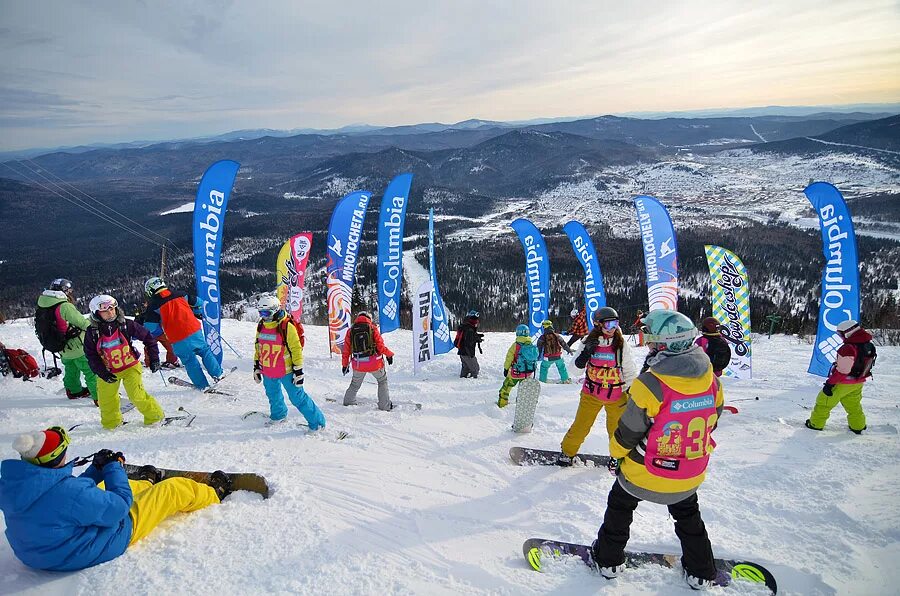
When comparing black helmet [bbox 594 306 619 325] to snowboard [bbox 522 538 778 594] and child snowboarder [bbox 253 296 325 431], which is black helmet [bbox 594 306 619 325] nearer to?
snowboard [bbox 522 538 778 594]

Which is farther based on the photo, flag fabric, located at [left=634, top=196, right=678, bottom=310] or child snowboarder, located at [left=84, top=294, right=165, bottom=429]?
flag fabric, located at [left=634, top=196, right=678, bottom=310]

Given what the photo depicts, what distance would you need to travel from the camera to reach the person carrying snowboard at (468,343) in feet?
29.1

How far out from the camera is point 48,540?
2480 mm

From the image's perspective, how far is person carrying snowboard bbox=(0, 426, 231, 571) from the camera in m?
2.42

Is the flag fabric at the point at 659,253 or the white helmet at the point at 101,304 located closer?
the white helmet at the point at 101,304

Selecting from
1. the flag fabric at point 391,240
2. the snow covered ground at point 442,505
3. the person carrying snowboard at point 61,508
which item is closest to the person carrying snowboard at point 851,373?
the snow covered ground at point 442,505

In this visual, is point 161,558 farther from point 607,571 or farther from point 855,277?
point 855,277

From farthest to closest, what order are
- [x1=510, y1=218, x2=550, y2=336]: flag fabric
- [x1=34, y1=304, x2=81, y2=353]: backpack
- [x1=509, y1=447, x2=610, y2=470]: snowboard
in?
[x1=510, y1=218, x2=550, y2=336]: flag fabric → [x1=34, y1=304, x2=81, y2=353]: backpack → [x1=509, y1=447, x2=610, y2=470]: snowboard

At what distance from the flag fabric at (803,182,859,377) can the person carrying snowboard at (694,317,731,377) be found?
354cm

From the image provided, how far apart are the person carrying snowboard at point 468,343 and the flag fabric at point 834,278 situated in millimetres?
6517

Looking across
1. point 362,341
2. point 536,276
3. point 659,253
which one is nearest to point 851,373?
point 659,253

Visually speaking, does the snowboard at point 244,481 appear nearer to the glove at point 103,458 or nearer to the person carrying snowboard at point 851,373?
the glove at point 103,458

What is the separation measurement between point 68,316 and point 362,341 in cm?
Result: 405

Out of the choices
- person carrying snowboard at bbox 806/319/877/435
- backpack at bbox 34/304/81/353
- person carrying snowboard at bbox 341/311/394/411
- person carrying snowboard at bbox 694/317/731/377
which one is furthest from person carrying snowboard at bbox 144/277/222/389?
person carrying snowboard at bbox 806/319/877/435
